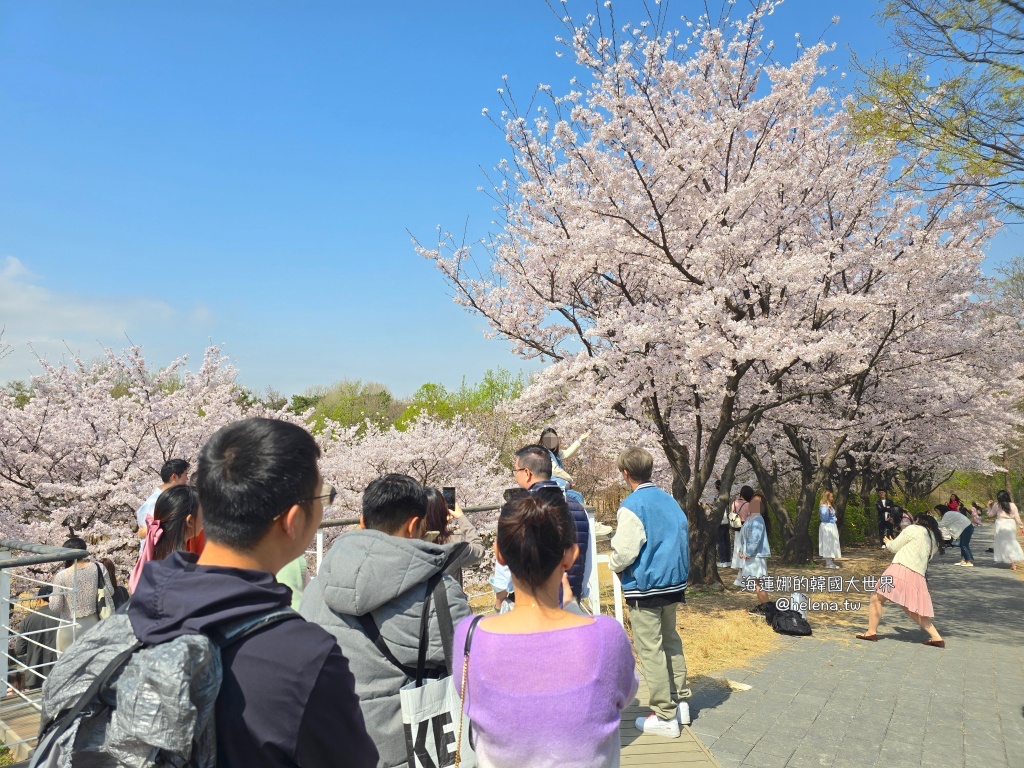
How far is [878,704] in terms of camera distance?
5.51m

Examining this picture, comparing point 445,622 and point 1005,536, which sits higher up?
point 1005,536

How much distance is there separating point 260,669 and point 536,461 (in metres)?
2.75

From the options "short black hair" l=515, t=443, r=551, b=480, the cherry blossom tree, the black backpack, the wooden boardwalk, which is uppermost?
the cherry blossom tree

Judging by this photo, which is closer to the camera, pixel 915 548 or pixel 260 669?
pixel 260 669

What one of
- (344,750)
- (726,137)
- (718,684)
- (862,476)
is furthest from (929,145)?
(862,476)

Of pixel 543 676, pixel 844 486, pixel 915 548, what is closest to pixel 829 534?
pixel 844 486

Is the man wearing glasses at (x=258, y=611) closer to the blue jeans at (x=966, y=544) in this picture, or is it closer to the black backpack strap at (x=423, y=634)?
the black backpack strap at (x=423, y=634)

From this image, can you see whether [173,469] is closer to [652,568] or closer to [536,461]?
[536,461]

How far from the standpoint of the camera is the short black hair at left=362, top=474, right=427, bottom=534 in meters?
2.38

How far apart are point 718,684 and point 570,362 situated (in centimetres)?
567

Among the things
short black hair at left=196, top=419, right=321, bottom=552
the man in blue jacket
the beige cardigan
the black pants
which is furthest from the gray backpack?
the black pants

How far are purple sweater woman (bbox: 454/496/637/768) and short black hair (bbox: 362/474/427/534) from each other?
51 centimetres

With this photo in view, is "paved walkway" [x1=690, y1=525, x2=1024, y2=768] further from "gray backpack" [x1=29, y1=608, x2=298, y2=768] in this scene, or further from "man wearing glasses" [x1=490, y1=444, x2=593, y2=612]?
"gray backpack" [x1=29, y1=608, x2=298, y2=768]

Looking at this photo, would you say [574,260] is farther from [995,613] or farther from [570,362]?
[995,613]
